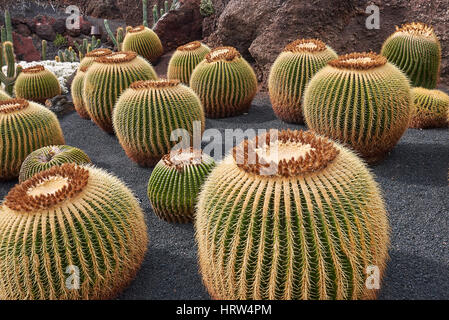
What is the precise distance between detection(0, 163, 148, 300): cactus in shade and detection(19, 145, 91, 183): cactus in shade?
1.57 m

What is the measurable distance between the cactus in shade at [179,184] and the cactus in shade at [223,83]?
2.87 m

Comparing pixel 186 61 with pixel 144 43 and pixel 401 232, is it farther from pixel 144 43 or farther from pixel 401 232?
pixel 401 232

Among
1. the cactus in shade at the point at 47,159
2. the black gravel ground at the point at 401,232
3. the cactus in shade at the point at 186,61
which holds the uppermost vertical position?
the cactus in shade at the point at 186,61

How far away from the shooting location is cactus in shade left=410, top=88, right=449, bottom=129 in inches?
221

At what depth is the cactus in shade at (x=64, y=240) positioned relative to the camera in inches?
105

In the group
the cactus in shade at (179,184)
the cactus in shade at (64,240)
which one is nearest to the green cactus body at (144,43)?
the cactus in shade at (179,184)

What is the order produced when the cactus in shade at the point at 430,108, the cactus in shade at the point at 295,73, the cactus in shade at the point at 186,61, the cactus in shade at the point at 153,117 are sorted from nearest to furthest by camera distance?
the cactus in shade at the point at 153,117, the cactus in shade at the point at 430,108, the cactus in shade at the point at 295,73, the cactus in shade at the point at 186,61

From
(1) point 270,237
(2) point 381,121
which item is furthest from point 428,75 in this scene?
(1) point 270,237

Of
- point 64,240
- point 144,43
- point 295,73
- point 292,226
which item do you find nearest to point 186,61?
point 295,73

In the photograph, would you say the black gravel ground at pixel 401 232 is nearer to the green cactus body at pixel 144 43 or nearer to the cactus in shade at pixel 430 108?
the cactus in shade at pixel 430 108

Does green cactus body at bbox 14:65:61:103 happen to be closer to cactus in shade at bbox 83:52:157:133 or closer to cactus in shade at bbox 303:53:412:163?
cactus in shade at bbox 83:52:157:133

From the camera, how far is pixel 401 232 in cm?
366
